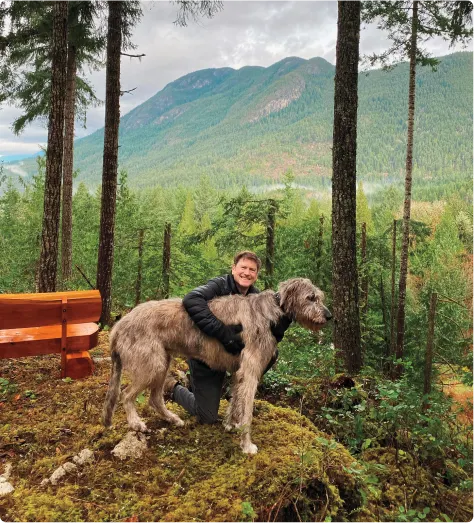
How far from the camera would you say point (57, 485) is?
3133 mm

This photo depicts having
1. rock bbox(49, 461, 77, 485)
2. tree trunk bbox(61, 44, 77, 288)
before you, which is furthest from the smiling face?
tree trunk bbox(61, 44, 77, 288)

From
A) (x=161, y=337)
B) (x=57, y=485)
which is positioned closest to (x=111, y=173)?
(x=161, y=337)

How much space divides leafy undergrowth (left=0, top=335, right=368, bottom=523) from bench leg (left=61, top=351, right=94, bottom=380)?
1089mm

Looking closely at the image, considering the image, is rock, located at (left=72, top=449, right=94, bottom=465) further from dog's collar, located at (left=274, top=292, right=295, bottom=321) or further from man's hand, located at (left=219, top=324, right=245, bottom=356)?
dog's collar, located at (left=274, top=292, right=295, bottom=321)

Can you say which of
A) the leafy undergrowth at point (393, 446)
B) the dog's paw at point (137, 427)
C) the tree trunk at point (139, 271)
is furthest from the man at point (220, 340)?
the tree trunk at point (139, 271)

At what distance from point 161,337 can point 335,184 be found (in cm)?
453

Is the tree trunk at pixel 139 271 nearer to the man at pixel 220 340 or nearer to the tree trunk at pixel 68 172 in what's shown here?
the tree trunk at pixel 68 172

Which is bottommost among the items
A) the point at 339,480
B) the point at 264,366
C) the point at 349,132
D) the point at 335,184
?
the point at 339,480

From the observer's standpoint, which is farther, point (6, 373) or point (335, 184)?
point (335, 184)

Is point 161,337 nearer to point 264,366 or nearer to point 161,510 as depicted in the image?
point 264,366

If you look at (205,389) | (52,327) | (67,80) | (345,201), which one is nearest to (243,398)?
(205,389)

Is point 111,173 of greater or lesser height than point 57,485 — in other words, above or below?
above

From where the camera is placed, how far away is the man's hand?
3.74 meters

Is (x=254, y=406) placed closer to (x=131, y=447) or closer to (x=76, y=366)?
(x=131, y=447)
